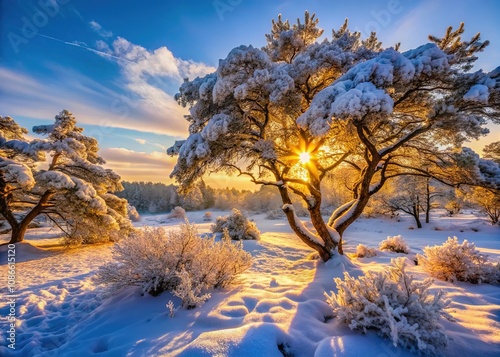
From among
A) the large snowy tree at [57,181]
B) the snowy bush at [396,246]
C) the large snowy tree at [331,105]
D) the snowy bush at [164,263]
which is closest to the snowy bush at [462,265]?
the large snowy tree at [331,105]

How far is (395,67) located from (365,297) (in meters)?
4.10

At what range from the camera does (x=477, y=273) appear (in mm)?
4203

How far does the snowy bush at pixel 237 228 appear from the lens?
40.4 ft

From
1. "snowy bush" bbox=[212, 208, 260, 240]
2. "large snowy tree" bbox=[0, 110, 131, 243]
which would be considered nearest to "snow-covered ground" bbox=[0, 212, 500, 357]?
"large snowy tree" bbox=[0, 110, 131, 243]

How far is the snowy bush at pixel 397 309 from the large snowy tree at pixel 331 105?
2575 millimetres

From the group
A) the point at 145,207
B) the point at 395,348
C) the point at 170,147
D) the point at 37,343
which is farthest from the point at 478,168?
the point at 145,207

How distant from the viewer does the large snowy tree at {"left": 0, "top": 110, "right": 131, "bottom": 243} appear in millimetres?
7840

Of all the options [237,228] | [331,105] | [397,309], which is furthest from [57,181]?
[397,309]

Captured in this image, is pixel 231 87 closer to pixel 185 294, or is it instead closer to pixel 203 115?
pixel 203 115

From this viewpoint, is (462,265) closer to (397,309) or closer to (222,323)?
(397,309)

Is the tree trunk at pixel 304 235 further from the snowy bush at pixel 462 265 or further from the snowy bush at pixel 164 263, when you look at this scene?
the snowy bush at pixel 164 263

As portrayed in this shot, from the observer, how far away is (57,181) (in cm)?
782

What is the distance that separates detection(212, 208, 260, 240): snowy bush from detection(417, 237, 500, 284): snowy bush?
28.6ft

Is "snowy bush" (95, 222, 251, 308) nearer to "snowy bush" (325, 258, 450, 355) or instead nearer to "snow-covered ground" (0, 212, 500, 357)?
"snow-covered ground" (0, 212, 500, 357)
